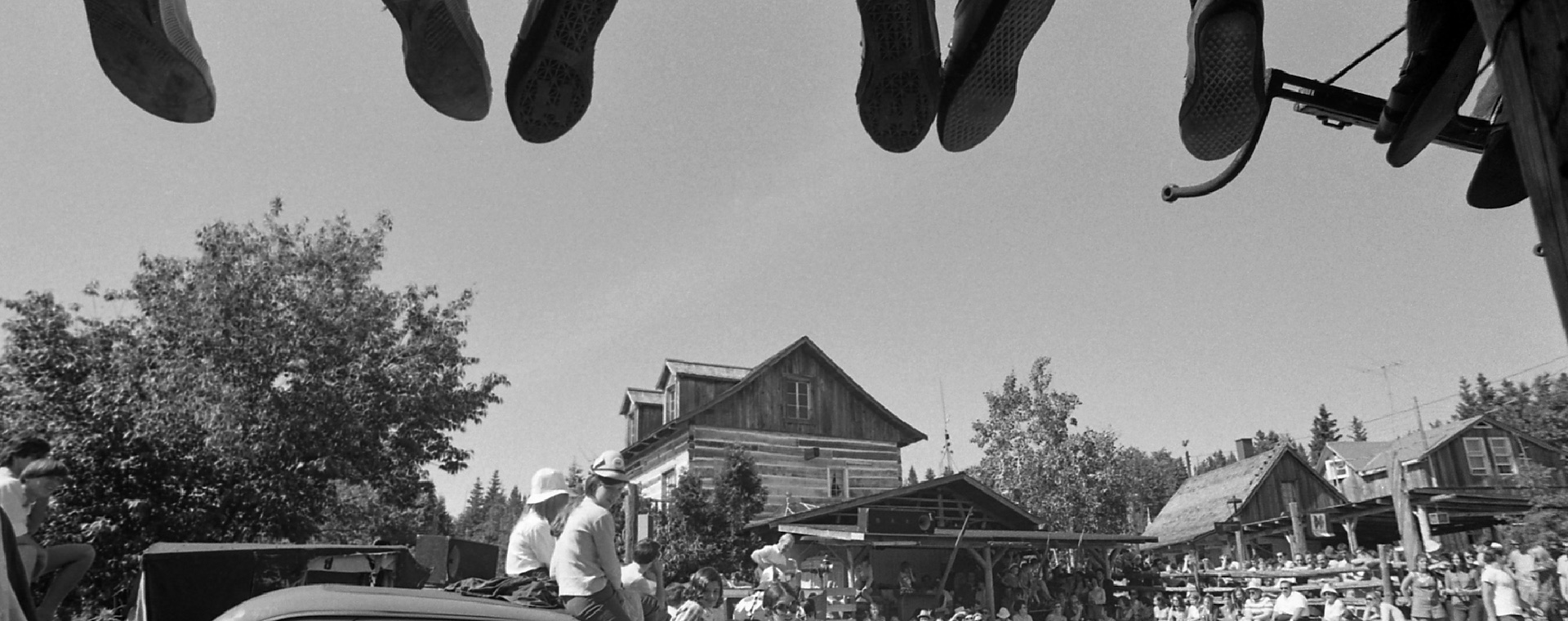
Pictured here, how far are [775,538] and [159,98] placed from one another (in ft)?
76.9

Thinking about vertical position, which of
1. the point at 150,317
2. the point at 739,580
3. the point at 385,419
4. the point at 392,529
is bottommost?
the point at 739,580

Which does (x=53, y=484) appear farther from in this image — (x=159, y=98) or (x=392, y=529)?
(x=392, y=529)

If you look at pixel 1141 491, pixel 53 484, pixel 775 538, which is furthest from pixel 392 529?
pixel 1141 491

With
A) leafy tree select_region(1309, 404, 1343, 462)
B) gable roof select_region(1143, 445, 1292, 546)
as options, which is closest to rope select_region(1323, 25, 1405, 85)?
gable roof select_region(1143, 445, 1292, 546)

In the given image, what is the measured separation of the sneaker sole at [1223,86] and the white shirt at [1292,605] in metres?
18.6

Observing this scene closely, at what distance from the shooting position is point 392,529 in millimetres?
25500

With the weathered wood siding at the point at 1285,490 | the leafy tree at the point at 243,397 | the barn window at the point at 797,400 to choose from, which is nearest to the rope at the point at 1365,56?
the leafy tree at the point at 243,397

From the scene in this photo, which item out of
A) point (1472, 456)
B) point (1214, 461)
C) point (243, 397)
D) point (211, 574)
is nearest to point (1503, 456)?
point (1472, 456)

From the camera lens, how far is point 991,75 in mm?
2154

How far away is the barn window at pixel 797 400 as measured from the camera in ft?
101

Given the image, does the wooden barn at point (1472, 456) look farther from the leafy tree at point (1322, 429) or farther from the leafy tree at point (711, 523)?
the leafy tree at point (1322, 429)

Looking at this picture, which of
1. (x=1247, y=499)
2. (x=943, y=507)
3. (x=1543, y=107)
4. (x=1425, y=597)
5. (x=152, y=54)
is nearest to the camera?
(x=1543, y=107)

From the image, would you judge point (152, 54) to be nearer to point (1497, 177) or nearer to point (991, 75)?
point (991, 75)

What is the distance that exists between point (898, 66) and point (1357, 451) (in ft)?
194
